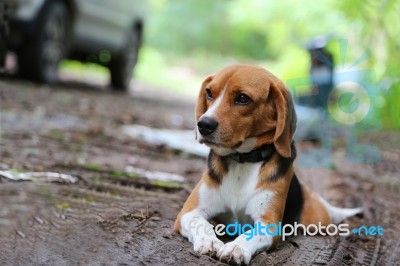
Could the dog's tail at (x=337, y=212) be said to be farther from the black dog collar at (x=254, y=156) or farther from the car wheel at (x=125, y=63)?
the car wheel at (x=125, y=63)

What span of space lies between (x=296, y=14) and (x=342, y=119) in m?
7.05

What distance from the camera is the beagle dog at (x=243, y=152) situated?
3.18 meters

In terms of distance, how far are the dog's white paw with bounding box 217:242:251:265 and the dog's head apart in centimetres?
51

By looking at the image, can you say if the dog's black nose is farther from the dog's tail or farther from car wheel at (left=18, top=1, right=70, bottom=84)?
car wheel at (left=18, top=1, right=70, bottom=84)

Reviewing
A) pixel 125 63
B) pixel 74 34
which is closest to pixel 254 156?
pixel 74 34

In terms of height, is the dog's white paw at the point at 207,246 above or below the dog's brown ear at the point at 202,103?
below

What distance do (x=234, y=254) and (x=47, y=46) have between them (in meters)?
6.91

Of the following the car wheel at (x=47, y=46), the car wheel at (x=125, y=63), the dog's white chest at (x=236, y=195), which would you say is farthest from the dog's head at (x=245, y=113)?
the car wheel at (x=125, y=63)

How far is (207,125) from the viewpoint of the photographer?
3.10m

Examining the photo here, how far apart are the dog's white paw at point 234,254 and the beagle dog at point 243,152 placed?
0.47 feet

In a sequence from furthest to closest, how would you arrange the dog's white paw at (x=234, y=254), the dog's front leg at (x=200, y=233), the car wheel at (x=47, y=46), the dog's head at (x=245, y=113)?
the car wheel at (x=47, y=46) → the dog's head at (x=245, y=113) → the dog's front leg at (x=200, y=233) → the dog's white paw at (x=234, y=254)

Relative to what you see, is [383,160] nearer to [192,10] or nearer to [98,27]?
[98,27]

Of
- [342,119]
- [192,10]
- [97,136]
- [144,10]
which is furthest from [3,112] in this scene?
[192,10]

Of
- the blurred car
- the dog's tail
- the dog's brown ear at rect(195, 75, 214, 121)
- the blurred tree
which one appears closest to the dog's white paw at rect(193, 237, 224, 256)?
the dog's brown ear at rect(195, 75, 214, 121)
